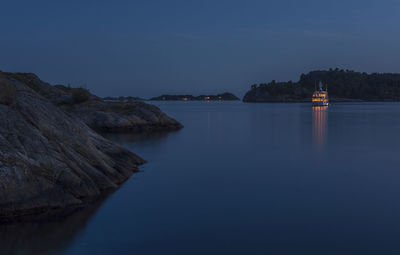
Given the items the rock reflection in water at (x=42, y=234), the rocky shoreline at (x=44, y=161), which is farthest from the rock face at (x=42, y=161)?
the rock reflection in water at (x=42, y=234)

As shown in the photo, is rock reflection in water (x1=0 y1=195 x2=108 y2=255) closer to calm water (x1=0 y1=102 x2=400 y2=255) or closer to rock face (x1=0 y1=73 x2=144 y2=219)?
calm water (x1=0 y1=102 x2=400 y2=255)

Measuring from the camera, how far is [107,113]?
39156 millimetres

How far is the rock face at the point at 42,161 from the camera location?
401 inches

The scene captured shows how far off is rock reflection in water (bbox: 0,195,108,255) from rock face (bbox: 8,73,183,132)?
1098 inches

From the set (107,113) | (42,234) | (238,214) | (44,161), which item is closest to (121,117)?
(107,113)

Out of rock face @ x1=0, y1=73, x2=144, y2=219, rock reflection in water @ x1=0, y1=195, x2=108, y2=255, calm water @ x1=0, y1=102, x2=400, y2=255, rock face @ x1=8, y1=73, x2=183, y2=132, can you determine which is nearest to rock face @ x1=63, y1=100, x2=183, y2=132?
rock face @ x1=8, y1=73, x2=183, y2=132

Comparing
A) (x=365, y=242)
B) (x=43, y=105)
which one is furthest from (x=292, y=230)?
(x=43, y=105)

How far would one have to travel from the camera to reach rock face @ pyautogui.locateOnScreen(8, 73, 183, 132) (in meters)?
37.8

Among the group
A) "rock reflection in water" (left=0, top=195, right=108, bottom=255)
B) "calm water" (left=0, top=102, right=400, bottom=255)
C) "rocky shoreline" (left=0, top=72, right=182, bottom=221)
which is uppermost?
"rocky shoreline" (left=0, top=72, right=182, bottom=221)

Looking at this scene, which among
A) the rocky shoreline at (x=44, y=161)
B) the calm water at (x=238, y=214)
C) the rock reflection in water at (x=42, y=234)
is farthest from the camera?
the rocky shoreline at (x=44, y=161)

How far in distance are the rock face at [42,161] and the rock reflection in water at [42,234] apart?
0.60 meters

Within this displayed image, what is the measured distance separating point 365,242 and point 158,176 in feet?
34.5

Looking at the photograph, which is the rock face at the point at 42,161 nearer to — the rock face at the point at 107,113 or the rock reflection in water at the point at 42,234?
the rock reflection in water at the point at 42,234

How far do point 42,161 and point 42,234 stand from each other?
2.78 meters
